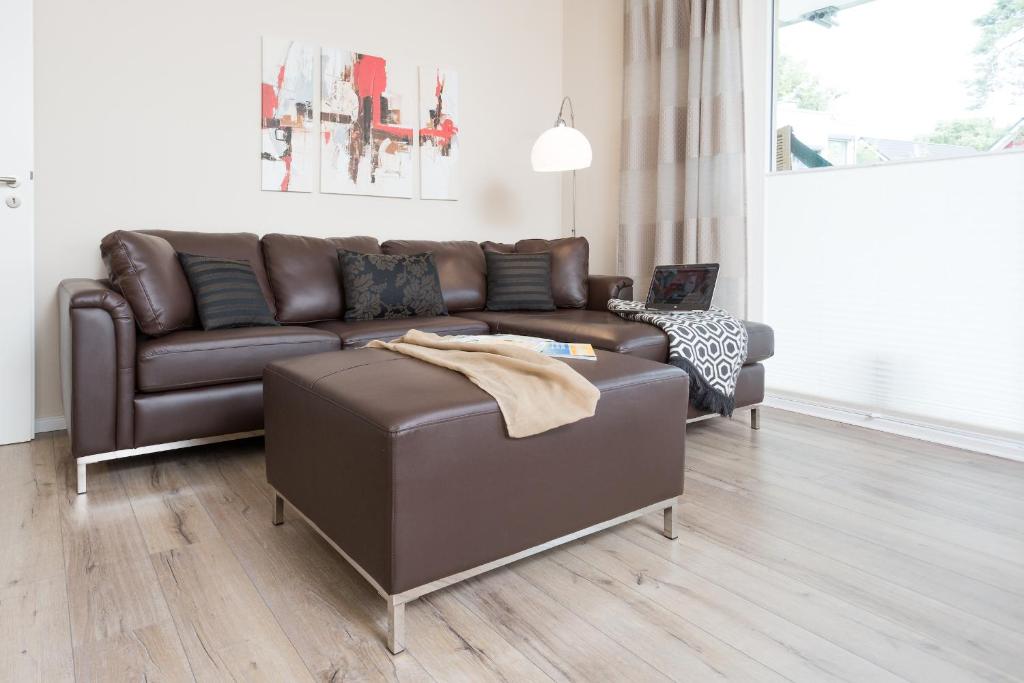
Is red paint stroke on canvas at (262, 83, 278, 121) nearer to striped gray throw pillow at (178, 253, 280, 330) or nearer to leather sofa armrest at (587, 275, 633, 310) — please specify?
striped gray throw pillow at (178, 253, 280, 330)

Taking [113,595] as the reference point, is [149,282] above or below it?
above

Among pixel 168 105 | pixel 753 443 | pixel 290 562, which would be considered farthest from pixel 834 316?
pixel 168 105

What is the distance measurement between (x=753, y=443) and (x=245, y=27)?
3.23m

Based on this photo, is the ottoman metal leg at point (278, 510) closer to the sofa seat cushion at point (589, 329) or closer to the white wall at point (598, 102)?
the sofa seat cushion at point (589, 329)

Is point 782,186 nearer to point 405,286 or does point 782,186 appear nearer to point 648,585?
point 405,286

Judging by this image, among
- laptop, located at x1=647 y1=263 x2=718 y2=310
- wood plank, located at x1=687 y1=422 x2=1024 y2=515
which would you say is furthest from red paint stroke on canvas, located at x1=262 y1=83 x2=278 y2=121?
wood plank, located at x1=687 y1=422 x2=1024 y2=515

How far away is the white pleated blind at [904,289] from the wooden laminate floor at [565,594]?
72 cm

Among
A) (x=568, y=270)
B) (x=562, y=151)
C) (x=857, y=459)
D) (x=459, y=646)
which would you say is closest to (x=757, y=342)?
(x=857, y=459)

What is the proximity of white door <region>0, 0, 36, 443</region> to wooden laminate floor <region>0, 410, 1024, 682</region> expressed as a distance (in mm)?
527

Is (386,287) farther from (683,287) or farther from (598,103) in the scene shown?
(598,103)

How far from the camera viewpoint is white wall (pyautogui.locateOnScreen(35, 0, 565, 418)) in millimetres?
2982

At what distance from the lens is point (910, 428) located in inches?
120

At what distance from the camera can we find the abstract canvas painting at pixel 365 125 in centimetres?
368

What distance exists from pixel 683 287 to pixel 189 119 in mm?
2628
